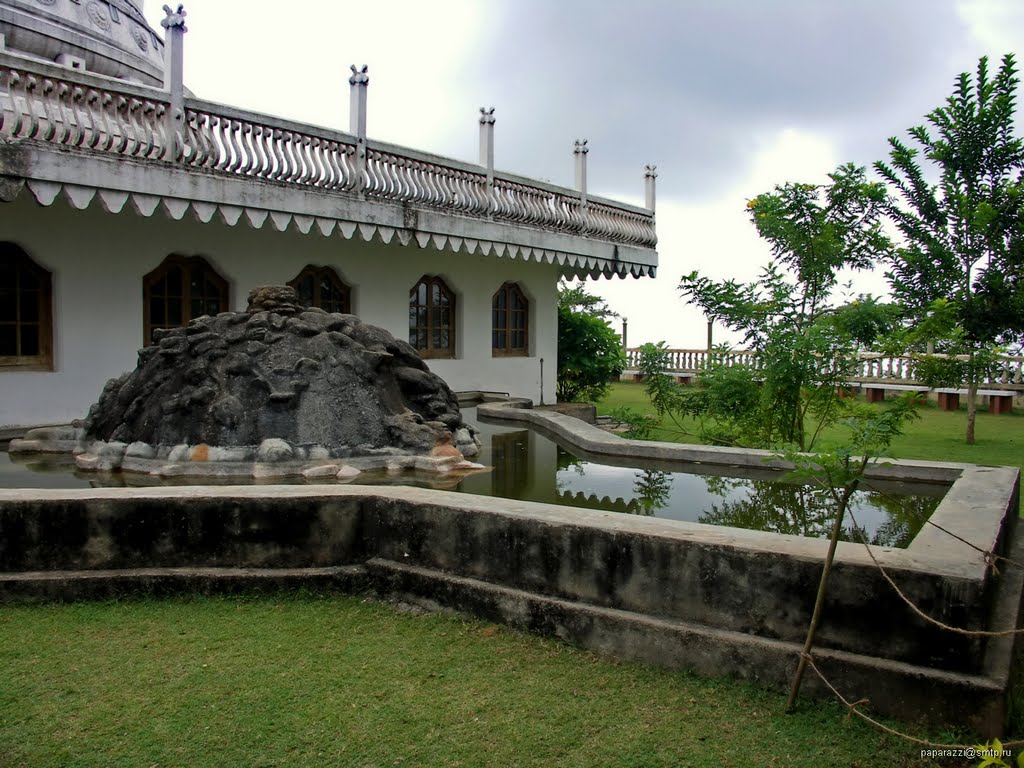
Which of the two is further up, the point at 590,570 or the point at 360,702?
the point at 590,570

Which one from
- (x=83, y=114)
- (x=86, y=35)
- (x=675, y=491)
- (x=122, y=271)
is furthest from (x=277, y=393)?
(x=86, y=35)

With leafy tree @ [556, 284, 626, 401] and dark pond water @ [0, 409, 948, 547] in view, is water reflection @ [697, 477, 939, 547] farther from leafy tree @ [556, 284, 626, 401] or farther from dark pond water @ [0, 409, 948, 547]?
leafy tree @ [556, 284, 626, 401]

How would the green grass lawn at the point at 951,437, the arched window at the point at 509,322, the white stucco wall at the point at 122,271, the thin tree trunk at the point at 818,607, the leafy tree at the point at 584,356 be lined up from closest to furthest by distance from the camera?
the thin tree trunk at the point at 818,607 < the white stucco wall at the point at 122,271 < the green grass lawn at the point at 951,437 < the arched window at the point at 509,322 < the leafy tree at the point at 584,356

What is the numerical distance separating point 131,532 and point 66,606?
44 cm

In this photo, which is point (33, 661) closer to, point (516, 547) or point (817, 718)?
point (516, 547)

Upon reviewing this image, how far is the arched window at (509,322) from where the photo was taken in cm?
1544

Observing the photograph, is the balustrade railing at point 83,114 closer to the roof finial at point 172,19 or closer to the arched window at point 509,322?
the roof finial at point 172,19

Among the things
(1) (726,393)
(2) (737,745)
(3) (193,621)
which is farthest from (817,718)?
(1) (726,393)

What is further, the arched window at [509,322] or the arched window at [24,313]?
the arched window at [509,322]

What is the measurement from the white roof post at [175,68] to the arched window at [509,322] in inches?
259

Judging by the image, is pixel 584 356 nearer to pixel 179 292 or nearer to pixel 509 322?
pixel 509 322

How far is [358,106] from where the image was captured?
11266 mm

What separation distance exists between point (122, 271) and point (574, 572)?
7.90 m

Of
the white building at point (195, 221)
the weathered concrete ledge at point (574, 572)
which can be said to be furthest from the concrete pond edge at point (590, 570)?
the white building at point (195, 221)
